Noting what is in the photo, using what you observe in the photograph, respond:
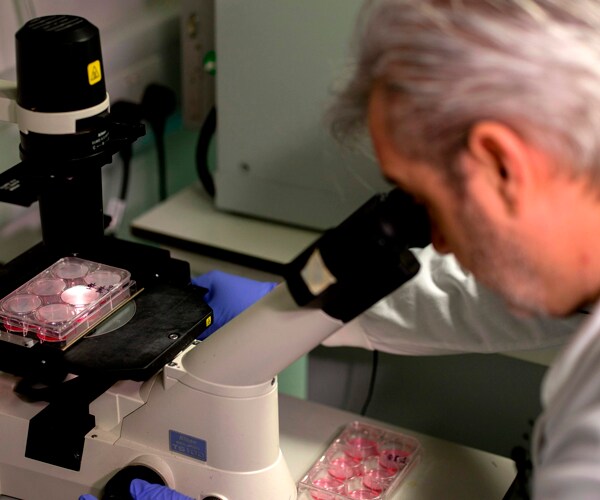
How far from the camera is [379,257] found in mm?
944

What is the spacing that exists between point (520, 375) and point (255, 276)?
53cm

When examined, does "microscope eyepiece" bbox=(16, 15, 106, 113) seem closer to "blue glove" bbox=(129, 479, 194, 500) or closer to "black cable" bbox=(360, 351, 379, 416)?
"blue glove" bbox=(129, 479, 194, 500)

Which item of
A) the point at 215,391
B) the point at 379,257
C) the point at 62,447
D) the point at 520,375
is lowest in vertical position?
the point at 520,375

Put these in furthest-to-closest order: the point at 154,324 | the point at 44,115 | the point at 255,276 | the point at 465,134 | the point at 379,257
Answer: the point at 255,276
the point at 154,324
the point at 44,115
the point at 379,257
the point at 465,134

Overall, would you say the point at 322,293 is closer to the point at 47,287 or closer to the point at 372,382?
the point at 47,287

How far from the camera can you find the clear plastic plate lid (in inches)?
44.5

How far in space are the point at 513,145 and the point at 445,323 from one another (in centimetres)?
60

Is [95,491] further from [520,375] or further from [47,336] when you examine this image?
[520,375]

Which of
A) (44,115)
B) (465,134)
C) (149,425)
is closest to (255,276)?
(149,425)

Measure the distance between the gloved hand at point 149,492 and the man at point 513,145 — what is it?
1.46ft

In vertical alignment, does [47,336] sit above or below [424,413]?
above

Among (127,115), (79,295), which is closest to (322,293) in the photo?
(79,295)

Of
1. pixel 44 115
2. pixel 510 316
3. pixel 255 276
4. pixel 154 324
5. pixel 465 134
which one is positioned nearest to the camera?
pixel 465 134

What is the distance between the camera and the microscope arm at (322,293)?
0.95 meters
